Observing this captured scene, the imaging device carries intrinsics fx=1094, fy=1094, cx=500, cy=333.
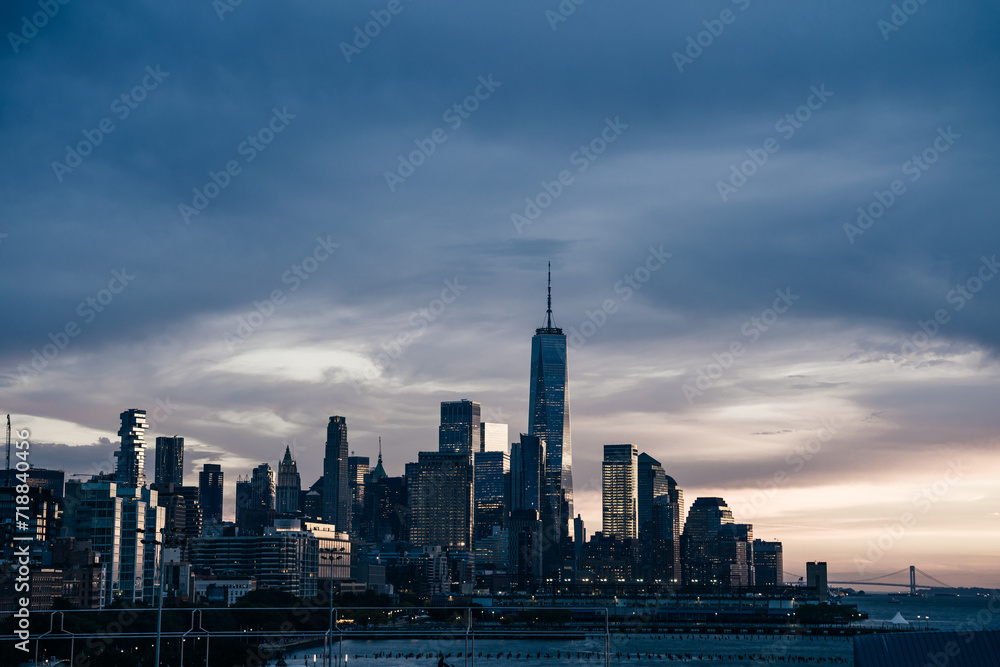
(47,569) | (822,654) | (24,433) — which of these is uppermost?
(24,433)

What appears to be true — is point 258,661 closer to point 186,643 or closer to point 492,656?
point 186,643

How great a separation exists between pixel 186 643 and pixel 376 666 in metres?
33.3

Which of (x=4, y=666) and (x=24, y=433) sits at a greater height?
(x=24, y=433)

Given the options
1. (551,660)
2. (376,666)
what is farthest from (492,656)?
(376,666)

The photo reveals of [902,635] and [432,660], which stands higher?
[902,635]

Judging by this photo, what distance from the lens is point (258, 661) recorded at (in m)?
120

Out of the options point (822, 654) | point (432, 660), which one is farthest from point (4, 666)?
point (822, 654)

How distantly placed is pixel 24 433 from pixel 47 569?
123624 mm

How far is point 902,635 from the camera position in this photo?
161 ft

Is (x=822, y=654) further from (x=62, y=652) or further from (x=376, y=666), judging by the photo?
(x=62, y=652)

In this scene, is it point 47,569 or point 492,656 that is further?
point 47,569

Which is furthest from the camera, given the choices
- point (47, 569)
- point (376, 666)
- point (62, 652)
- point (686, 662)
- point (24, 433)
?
point (47, 569)

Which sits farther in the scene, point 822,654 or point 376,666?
point 822,654

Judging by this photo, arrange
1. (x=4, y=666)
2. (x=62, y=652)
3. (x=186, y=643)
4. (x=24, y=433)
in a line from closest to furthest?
(x=24, y=433) < (x=4, y=666) < (x=62, y=652) < (x=186, y=643)
